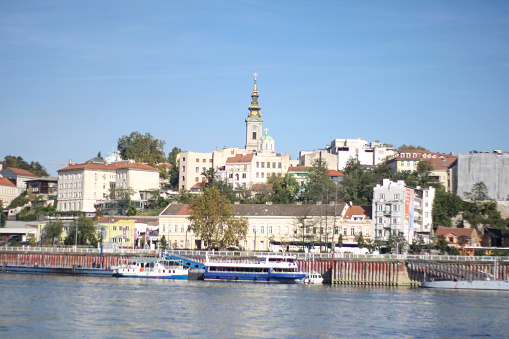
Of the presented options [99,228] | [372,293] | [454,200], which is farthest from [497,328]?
[99,228]

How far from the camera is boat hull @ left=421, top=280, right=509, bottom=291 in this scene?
72125mm

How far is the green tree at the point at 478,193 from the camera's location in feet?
360

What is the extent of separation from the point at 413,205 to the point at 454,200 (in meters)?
8.16

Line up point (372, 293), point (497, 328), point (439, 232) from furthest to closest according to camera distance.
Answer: point (439, 232)
point (372, 293)
point (497, 328)

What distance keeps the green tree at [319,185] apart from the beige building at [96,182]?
95.8ft

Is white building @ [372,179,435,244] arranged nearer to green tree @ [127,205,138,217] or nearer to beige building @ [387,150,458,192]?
beige building @ [387,150,458,192]

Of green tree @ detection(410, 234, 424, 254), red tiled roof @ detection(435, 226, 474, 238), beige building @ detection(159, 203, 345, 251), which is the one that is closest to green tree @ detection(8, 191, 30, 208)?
beige building @ detection(159, 203, 345, 251)

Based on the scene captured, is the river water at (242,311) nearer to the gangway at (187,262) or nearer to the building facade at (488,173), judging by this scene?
the gangway at (187,262)

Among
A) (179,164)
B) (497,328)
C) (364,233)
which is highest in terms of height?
(179,164)

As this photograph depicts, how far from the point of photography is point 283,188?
418 ft

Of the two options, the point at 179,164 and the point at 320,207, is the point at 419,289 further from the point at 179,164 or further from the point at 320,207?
the point at 179,164

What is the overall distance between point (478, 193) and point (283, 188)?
3226 cm

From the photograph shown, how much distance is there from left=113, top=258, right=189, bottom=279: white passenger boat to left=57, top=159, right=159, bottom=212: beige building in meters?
51.1

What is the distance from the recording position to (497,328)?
49500 millimetres
